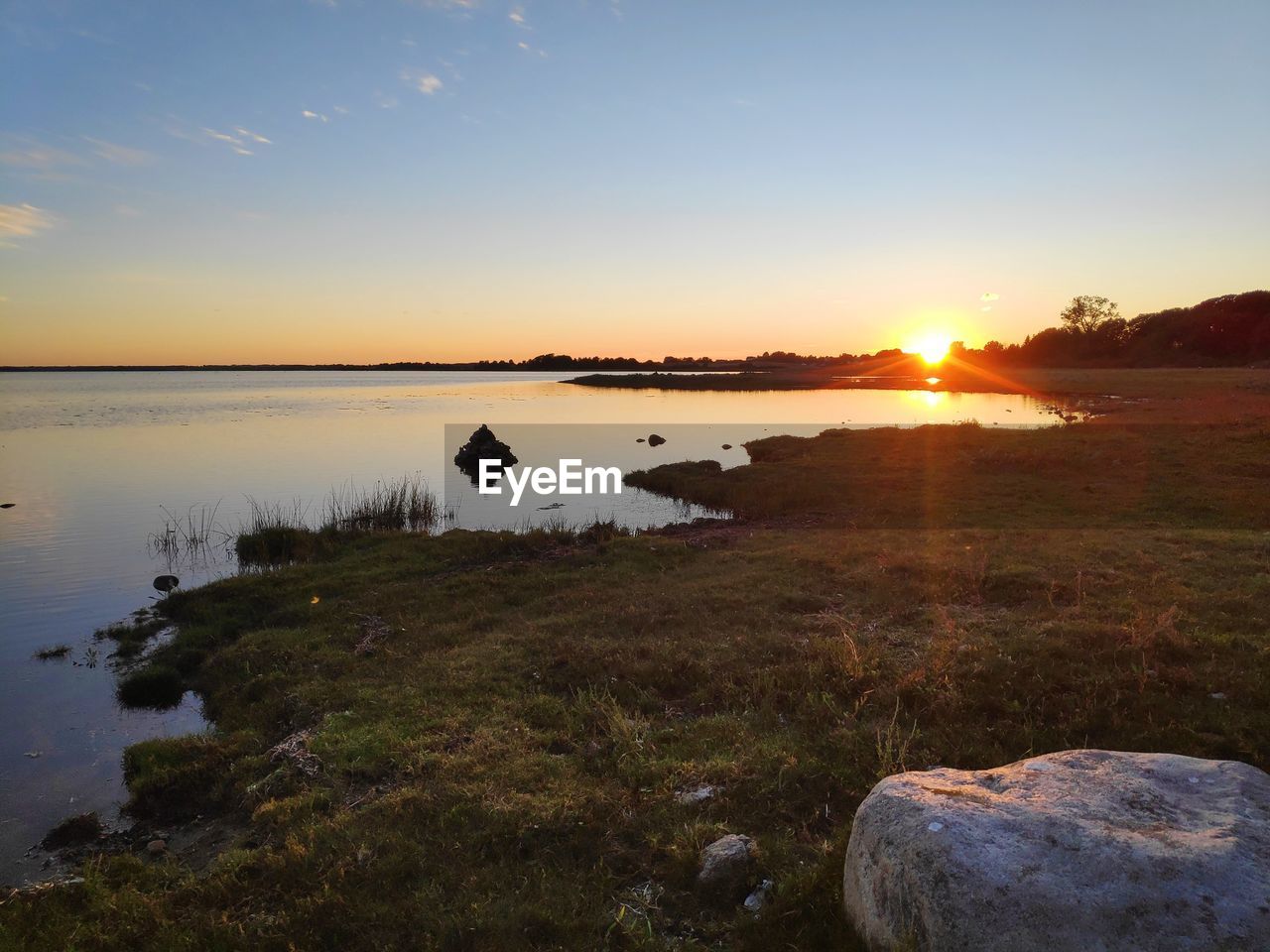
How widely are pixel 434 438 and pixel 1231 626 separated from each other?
193 ft

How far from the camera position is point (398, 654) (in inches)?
543

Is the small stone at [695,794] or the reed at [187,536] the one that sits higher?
the small stone at [695,794]

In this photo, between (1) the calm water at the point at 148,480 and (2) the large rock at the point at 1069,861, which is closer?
(2) the large rock at the point at 1069,861

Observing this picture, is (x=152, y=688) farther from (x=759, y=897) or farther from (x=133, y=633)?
(x=759, y=897)

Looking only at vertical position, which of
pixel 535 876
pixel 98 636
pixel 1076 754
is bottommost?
pixel 98 636

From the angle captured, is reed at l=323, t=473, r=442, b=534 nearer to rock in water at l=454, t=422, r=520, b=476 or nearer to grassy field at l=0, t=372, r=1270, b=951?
grassy field at l=0, t=372, r=1270, b=951

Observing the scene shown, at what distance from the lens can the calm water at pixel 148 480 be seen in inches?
473

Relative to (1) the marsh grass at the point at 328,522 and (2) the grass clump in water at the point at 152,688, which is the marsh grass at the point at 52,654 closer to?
(2) the grass clump in water at the point at 152,688

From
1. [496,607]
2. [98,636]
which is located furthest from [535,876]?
[98,636]

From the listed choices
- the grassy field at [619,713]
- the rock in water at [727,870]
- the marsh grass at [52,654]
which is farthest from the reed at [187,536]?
the rock in water at [727,870]

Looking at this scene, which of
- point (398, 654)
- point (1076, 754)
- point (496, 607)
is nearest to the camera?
point (1076, 754)

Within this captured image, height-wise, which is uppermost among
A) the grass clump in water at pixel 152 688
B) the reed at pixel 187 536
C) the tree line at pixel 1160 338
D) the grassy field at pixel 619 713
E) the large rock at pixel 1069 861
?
the tree line at pixel 1160 338

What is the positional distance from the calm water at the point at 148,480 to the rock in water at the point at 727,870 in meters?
7.97

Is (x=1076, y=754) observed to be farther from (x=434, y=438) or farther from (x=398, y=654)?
(x=434, y=438)
